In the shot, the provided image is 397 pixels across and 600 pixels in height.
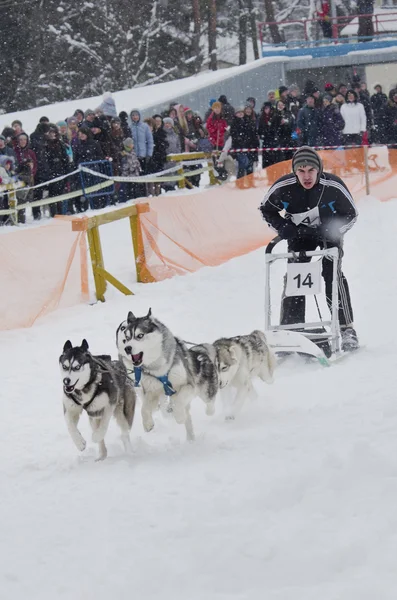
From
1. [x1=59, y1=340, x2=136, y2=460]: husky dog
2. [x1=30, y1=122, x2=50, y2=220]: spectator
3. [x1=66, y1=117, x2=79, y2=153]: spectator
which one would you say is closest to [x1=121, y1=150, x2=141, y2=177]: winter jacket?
[x1=66, y1=117, x2=79, y2=153]: spectator

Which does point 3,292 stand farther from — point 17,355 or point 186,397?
point 186,397

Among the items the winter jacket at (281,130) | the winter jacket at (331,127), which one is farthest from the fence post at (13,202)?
the winter jacket at (331,127)

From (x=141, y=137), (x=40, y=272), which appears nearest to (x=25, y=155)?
(x=141, y=137)

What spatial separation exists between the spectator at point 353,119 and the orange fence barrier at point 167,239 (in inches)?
139

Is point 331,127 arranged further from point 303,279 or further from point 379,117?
point 303,279

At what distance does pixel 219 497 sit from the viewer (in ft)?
14.7

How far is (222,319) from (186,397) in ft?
12.5

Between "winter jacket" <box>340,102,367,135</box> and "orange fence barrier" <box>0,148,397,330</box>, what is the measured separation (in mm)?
3526

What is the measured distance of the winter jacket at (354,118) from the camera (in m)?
18.9

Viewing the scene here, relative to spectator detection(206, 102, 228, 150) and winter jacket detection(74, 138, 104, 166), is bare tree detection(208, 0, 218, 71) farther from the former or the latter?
winter jacket detection(74, 138, 104, 166)

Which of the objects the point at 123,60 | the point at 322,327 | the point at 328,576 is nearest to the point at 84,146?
the point at 322,327

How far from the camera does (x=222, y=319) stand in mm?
9406

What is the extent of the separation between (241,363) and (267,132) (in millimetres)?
12908

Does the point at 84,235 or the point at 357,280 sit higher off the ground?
the point at 84,235
